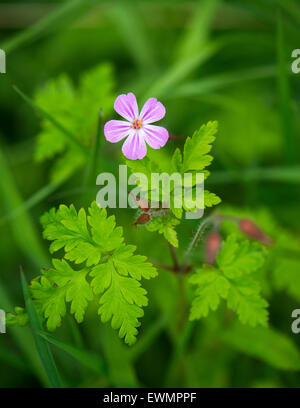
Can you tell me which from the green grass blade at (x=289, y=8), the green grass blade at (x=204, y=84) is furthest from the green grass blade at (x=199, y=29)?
the green grass blade at (x=289, y=8)

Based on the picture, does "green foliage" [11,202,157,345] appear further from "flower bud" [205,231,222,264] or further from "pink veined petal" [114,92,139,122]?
"flower bud" [205,231,222,264]

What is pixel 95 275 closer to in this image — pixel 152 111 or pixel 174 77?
pixel 152 111

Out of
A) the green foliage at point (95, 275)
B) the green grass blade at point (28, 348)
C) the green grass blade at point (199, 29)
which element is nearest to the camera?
the green foliage at point (95, 275)

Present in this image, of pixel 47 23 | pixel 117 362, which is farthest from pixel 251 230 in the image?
pixel 47 23

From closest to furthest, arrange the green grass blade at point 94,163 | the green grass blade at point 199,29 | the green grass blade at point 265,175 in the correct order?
the green grass blade at point 94,163, the green grass blade at point 265,175, the green grass blade at point 199,29

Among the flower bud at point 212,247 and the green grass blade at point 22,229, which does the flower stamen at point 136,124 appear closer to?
the flower bud at point 212,247

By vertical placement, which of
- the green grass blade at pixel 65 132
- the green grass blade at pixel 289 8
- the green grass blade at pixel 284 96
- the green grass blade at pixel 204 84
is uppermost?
the green grass blade at pixel 289 8
